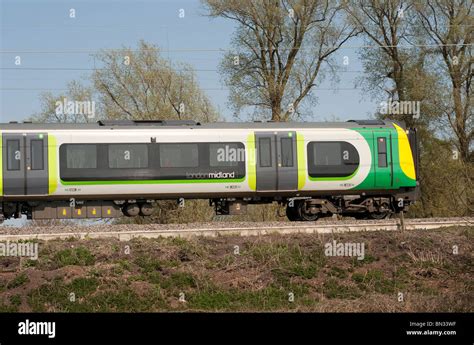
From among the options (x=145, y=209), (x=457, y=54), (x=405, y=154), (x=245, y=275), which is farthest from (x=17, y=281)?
(x=457, y=54)

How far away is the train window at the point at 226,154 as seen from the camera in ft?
70.3

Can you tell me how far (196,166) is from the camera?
21.3 m

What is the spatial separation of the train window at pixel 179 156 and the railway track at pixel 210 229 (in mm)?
2446

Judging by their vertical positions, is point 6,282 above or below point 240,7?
below

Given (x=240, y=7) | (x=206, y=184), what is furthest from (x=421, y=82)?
(x=206, y=184)

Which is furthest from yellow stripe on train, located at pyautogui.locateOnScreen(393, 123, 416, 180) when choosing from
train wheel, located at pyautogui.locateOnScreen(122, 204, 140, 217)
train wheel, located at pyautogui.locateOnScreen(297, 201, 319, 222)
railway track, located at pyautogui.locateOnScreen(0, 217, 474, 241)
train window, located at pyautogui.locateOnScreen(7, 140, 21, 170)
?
train window, located at pyautogui.locateOnScreen(7, 140, 21, 170)

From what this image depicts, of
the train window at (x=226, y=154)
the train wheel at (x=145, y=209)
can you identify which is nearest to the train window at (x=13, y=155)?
the train wheel at (x=145, y=209)

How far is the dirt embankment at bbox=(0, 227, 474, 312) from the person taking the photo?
1421 centimetres

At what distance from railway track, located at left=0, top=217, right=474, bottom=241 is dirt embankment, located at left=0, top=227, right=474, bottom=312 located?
74cm

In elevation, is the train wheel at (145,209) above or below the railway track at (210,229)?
above

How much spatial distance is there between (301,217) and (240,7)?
1493cm

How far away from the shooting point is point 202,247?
16.6m

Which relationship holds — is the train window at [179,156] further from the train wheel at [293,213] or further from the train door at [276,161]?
the train wheel at [293,213]
